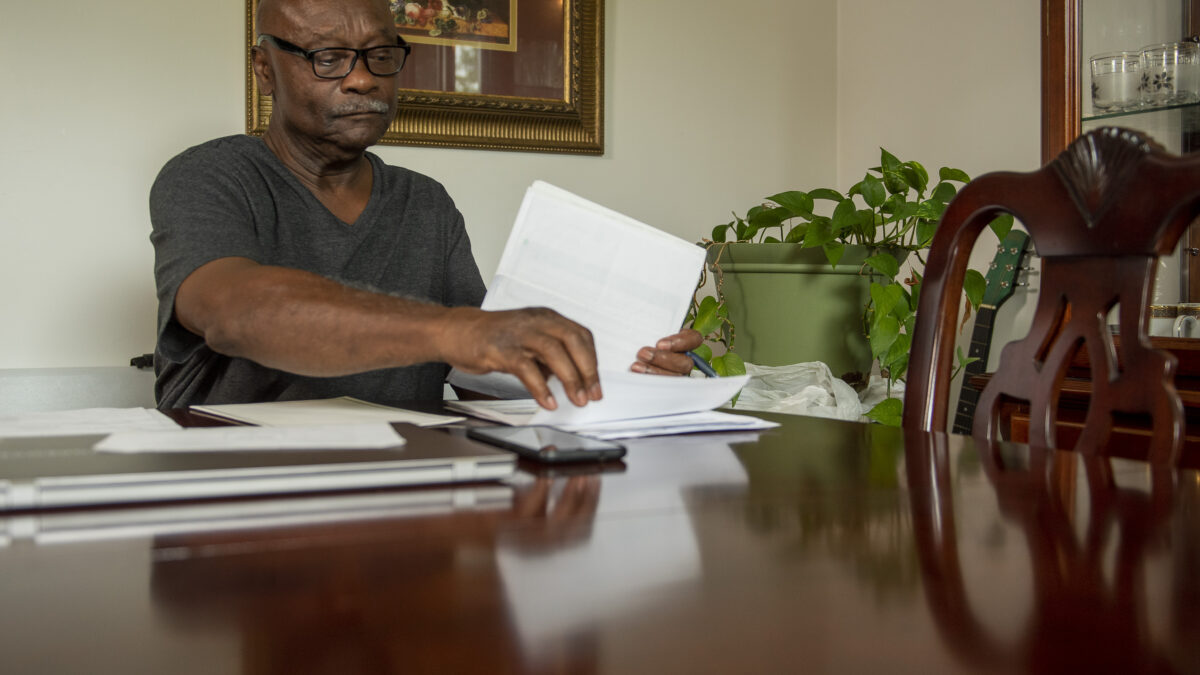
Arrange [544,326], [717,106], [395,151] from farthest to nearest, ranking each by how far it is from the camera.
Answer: [717,106] < [395,151] < [544,326]

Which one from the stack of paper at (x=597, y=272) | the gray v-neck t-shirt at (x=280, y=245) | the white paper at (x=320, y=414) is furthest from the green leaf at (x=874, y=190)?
the white paper at (x=320, y=414)

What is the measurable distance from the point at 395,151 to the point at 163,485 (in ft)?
6.49

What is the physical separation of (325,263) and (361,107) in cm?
24

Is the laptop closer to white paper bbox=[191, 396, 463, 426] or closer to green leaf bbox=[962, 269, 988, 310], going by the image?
white paper bbox=[191, 396, 463, 426]

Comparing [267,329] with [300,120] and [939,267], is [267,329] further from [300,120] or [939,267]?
[939,267]

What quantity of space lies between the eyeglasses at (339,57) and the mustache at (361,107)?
0.04 m

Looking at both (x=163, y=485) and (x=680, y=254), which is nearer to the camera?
(x=163, y=485)

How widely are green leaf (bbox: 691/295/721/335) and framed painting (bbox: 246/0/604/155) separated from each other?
0.59 meters

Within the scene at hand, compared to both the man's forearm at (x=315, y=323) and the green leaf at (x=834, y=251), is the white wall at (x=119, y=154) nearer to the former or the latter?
the green leaf at (x=834, y=251)

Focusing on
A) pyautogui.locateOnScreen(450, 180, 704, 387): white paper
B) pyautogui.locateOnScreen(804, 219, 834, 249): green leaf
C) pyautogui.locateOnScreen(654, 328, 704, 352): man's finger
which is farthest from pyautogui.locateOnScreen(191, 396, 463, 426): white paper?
pyautogui.locateOnScreen(804, 219, 834, 249): green leaf

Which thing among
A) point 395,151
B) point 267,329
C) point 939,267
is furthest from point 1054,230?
point 395,151

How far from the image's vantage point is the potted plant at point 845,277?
2111 millimetres

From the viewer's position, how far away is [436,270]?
1678mm

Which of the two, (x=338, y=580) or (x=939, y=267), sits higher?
(x=939, y=267)
